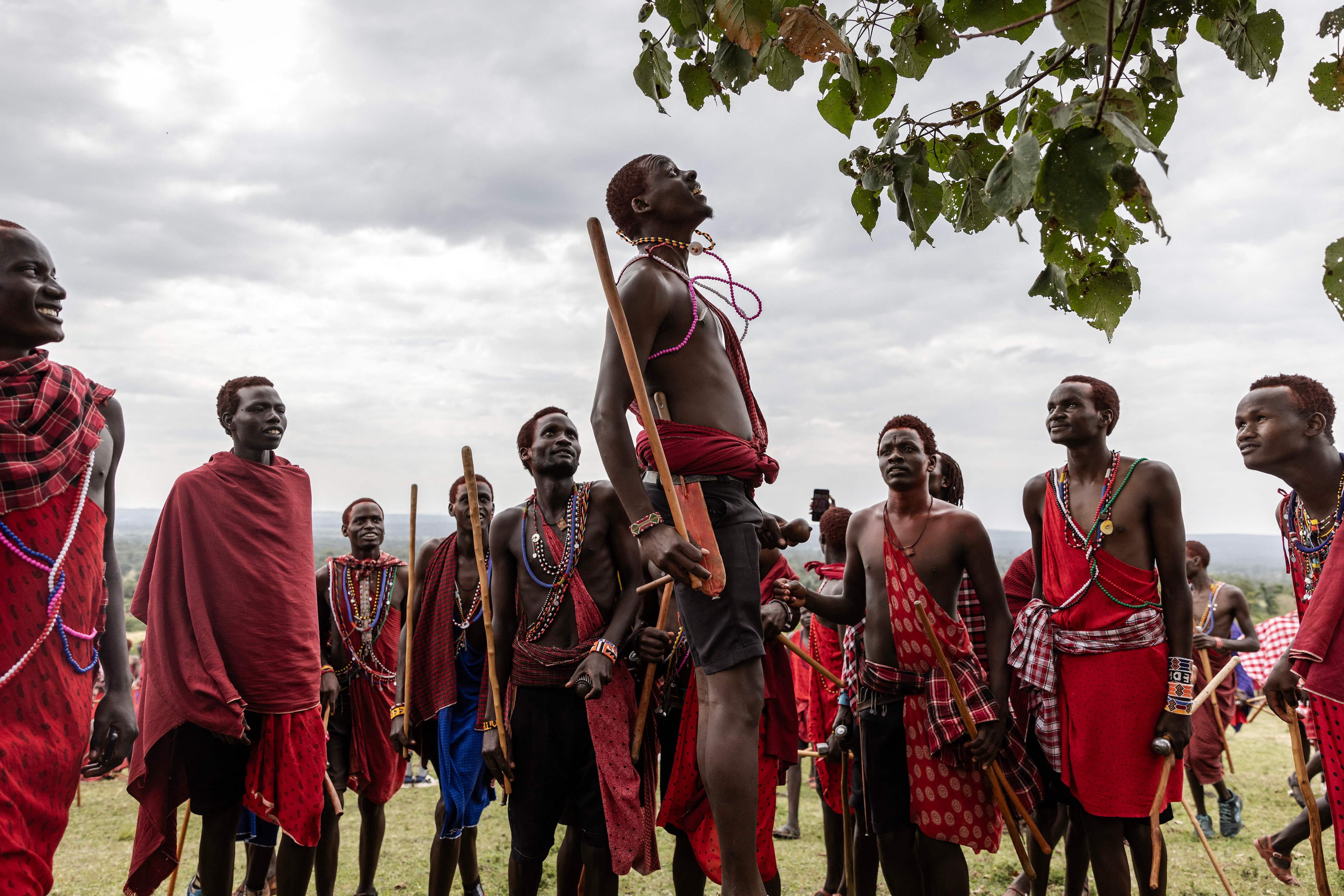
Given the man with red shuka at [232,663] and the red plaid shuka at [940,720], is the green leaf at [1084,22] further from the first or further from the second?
the man with red shuka at [232,663]

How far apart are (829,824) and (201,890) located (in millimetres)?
3660

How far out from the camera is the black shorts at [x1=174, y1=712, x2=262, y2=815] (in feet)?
14.4

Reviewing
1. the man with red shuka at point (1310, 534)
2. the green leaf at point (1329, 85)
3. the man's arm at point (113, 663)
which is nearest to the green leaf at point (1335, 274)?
the green leaf at point (1329, 85)

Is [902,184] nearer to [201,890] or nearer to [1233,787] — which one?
[201,890]

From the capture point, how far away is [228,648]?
4.59m

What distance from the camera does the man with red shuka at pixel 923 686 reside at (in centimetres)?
420

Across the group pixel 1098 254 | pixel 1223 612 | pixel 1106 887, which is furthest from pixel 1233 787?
pixel 1098 254

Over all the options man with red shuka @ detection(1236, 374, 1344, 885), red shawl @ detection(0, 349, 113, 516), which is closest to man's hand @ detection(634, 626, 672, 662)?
red shawl @ detection(0, 349, 113, 516)

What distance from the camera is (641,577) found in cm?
479

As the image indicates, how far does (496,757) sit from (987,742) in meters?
2.33

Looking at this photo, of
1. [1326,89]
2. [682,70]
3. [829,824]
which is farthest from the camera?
[829,824]

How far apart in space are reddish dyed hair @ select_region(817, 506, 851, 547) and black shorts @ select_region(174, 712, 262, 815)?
4.04m

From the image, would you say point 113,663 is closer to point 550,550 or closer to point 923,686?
point 550,550

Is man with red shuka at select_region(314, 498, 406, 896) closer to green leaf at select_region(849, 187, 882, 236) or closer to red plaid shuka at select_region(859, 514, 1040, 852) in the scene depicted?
red plaid shuka at select_region(859, 514, 1040, 852)
